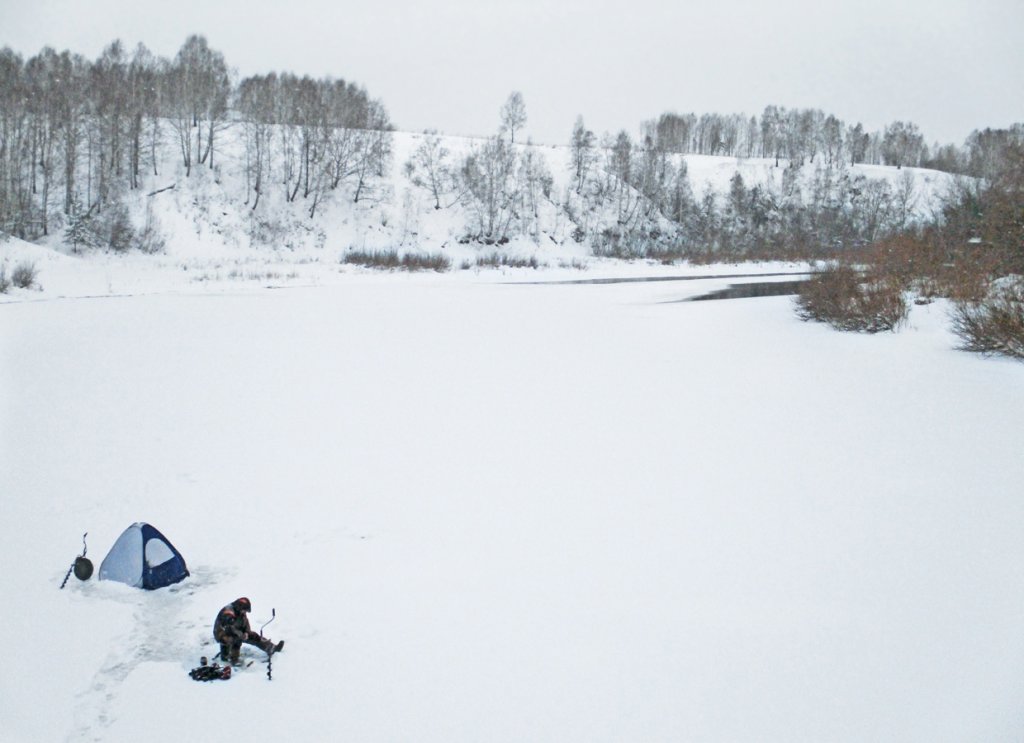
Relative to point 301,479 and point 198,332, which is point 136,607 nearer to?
point 301,479

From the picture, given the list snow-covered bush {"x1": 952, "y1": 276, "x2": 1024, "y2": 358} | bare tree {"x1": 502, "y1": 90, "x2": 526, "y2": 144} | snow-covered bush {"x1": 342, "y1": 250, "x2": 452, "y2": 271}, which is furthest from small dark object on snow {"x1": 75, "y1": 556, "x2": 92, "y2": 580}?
bare tree {"x1": 502, "y1": 90, "x2": 526, "y2": 144}

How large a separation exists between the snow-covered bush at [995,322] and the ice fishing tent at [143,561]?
16.1m

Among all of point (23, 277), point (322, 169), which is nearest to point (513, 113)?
point (322, 169)

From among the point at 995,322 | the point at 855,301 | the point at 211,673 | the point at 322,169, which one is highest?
the point at 322,169

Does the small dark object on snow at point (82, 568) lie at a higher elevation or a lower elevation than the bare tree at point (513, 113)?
lower

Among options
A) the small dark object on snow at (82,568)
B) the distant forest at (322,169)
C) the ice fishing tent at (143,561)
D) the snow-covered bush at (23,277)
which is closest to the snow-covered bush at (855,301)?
the distant forest at (322,169)

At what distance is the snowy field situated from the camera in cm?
450

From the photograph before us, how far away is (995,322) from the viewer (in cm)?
1519

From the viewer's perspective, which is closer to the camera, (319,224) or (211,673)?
(211,673)

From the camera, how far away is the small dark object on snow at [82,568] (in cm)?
565

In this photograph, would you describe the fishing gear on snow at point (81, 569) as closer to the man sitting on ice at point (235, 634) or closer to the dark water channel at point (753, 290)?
the man sitting on ice at point (235, 634)

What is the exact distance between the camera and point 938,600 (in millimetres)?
5715

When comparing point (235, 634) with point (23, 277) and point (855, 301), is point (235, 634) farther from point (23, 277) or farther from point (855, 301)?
point (23, 277)

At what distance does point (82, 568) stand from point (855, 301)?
1971 centimetres
